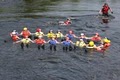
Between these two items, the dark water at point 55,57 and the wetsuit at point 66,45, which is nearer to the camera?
the dark water at point 55,57

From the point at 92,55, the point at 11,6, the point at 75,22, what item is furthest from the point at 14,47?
the point at 11,6

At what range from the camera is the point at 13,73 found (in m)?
32.6

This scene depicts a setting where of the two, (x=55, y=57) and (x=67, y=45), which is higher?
(x=67, y=45)

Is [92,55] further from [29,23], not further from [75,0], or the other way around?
[75,0]

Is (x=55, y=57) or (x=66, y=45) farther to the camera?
(x=66, y=45)

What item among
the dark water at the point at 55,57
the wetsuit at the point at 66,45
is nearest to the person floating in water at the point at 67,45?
the wetsuit at the point at 66,45

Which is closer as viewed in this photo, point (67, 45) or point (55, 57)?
point (55, 57)

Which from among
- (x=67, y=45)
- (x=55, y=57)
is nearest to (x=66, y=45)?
(x=67, y=45)

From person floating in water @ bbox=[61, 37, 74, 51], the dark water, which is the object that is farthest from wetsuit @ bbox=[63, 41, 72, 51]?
the dark water

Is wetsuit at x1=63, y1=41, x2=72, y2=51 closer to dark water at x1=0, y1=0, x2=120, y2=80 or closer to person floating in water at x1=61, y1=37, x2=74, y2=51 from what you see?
person floating in water at x1=61, y1=37, x2=74, y2=51

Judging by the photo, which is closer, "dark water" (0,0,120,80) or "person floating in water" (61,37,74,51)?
"dark water" (0,0,120,80)

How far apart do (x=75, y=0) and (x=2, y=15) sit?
33.7 m

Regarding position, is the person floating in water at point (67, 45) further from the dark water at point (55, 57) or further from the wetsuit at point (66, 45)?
the dark water at point (55, 57)

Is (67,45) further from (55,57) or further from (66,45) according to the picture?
(55,57)
